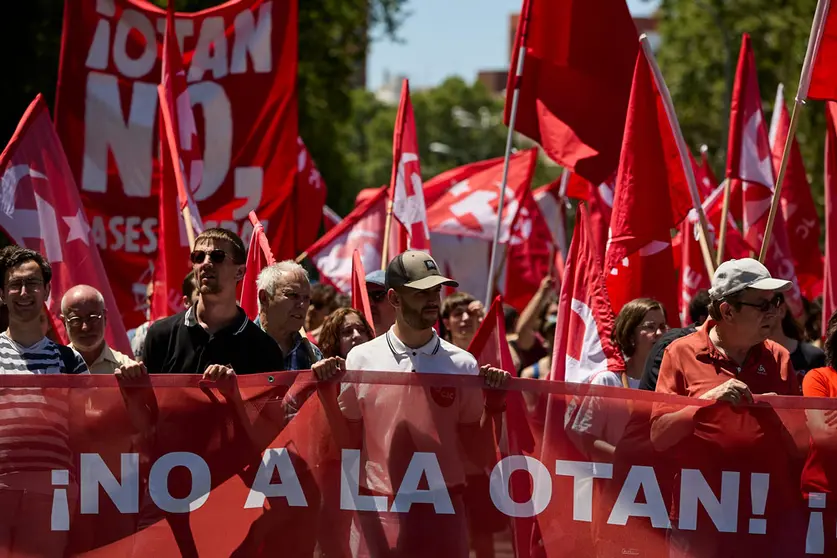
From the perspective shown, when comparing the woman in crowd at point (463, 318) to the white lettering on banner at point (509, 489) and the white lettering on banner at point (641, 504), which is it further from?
the white lettering on banner at point (641, 504)

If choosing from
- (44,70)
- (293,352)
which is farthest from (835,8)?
(44,70)

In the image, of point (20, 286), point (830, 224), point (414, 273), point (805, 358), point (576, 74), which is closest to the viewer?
point (414, 273)

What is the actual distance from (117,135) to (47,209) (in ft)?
6.12

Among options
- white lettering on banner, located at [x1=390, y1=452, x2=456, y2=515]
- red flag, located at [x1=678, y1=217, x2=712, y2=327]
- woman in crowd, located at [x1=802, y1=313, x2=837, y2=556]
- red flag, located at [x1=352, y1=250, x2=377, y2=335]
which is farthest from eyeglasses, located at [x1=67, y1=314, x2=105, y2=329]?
red flag, located at [x1=678, y1=217, x2=712, y2=327]

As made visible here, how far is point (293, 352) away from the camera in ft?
20.2

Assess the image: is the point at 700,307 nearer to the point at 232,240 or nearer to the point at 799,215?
the point at 232,240

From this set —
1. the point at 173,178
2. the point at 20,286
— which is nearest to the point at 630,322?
the point at 20,286

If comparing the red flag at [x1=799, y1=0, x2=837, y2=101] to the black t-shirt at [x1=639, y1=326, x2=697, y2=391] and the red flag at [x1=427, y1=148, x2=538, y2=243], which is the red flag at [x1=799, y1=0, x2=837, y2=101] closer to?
the black t-shirt at [x1=639, y1=326, x2=697, y2=391]

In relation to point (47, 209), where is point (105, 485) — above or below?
below

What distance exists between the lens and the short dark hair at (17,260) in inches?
219

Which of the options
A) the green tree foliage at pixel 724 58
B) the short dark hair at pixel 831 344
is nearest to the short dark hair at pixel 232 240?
the short dark hair at pixel 831 344

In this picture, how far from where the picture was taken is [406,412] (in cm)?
525

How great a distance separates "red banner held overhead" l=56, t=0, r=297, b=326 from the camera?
938cm

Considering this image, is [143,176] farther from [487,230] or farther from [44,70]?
[44,70]
